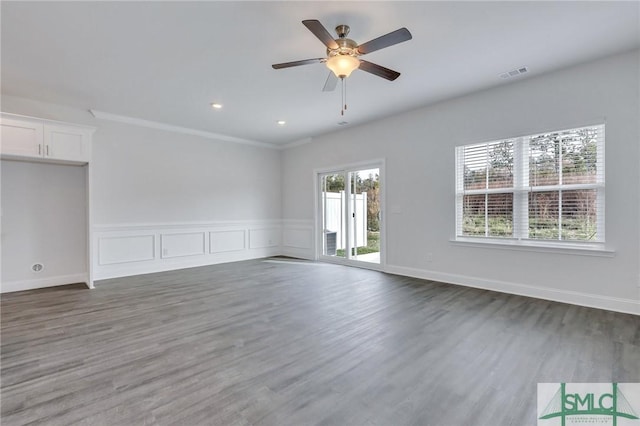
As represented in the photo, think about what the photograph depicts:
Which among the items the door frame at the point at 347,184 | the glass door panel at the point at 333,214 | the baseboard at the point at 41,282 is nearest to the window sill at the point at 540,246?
the door frame at the point at 347,184

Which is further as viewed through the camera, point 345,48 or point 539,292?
point 539,292

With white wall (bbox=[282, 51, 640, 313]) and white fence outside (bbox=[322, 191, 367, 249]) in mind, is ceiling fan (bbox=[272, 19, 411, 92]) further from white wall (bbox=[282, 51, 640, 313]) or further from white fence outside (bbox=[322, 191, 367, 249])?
white fence outside (bbox=[322, 191, 367, 249])

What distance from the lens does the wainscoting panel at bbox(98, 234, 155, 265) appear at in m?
5.07

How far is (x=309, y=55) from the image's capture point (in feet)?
10.6

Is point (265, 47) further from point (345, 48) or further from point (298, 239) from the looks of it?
point (298, 239)

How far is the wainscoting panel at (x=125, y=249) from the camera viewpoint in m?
5.07

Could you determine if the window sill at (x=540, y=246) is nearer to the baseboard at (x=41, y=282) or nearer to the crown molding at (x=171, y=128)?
the crown molding at (x=171, y=128)

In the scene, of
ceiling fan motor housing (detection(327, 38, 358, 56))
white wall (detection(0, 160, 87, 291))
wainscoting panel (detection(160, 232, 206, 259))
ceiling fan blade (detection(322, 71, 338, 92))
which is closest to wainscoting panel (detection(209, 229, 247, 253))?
wainscoting panel (detection(160, 232, 206, 259))

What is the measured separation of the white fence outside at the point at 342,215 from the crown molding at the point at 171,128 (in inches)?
83.3

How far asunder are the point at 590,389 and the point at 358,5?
127 inches

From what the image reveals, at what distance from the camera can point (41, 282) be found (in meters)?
4.54

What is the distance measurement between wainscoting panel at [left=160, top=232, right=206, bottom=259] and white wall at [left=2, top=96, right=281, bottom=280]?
0.06 feet

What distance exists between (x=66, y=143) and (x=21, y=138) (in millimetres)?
Answer: 460

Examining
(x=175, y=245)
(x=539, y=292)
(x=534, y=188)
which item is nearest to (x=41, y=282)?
(x=175, y=245)
